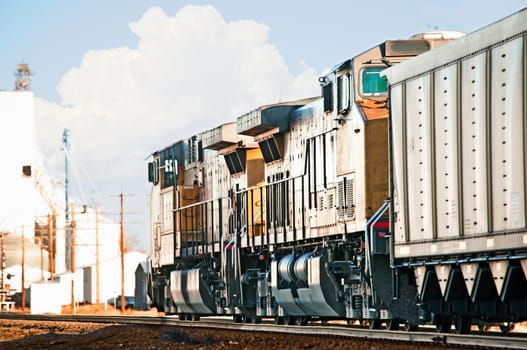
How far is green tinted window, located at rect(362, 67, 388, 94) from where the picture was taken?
71.7 ft

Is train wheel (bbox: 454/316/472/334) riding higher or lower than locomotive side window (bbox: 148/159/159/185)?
lower

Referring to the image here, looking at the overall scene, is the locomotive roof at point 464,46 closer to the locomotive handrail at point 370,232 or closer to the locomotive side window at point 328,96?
the locomotive handrail at point 370,232

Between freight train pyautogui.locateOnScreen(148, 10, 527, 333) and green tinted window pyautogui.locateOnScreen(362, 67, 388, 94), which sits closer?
freight train pyautogui.locateOnScreen(148, 10, 527, 333)

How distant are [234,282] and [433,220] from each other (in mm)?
12938

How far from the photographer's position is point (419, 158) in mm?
18312

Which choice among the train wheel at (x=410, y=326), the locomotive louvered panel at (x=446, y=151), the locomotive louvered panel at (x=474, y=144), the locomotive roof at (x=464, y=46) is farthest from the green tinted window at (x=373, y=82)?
the locomotive louvered panel at (x=474, y=144)

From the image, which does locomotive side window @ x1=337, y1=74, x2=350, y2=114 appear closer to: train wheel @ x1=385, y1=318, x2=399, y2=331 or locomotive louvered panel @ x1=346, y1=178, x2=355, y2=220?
locomotive louvered panel @ x1=346, y1=178, x2=355, y2=220

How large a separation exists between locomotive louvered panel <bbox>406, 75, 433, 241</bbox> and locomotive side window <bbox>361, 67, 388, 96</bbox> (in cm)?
308

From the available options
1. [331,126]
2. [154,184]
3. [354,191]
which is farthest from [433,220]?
[154,184]

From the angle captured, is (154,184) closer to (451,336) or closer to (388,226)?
(388,226)

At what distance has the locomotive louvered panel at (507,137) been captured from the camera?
49.3 feet

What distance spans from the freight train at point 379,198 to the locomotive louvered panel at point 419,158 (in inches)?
1.3

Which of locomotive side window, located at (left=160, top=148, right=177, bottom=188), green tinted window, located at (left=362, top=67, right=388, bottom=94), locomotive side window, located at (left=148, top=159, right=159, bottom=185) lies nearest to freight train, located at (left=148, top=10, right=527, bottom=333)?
green tinted window, located at (left=362, top=67, right=388, bottom=94)

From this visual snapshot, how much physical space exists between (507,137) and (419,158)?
308 cm
